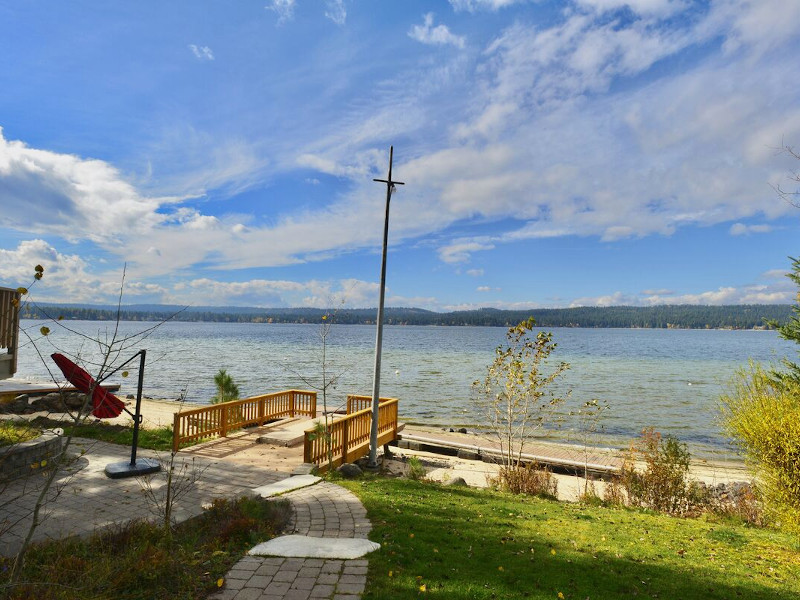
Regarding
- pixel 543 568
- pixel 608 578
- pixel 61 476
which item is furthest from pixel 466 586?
pixel 61 476

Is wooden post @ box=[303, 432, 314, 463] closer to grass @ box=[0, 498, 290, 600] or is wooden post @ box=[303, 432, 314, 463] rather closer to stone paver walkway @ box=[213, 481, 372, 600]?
stone paver walkway @ box=[213, 481, 372, 600]

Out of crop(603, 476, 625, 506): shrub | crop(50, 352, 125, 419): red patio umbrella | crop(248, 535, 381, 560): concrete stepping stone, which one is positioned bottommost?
crop(603, 476, 625, 506): shrub

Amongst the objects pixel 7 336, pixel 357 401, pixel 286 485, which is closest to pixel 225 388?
pixel 357 401

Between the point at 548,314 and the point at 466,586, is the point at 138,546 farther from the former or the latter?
the point at 548,314

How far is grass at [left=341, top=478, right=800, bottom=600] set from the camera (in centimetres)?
444

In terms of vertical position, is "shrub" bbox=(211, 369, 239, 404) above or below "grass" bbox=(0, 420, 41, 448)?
below

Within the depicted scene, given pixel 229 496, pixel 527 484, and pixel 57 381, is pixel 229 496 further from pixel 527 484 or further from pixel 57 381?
pixel 527 484

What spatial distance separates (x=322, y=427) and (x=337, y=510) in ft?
10.6

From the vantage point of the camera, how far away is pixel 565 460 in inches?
608

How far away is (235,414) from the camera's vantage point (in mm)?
12570

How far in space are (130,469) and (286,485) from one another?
282 cm

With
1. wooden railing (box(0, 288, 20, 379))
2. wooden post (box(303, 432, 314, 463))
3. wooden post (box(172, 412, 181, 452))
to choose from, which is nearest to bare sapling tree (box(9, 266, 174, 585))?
wooden post (box(172, 412, 181, 452))

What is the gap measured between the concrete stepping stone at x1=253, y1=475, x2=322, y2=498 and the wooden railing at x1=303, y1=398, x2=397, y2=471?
1.03 meters

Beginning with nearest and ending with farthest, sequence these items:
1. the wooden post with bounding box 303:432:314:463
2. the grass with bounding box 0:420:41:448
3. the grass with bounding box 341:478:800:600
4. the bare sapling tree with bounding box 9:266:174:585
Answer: the bare sapling tree with bounding box 9:266:174:585 → the grass with bounding box 341:478:800:600 → the grass with bounding box 0:420:41:448 → the wooden post with bounding box 303:432:314:463
